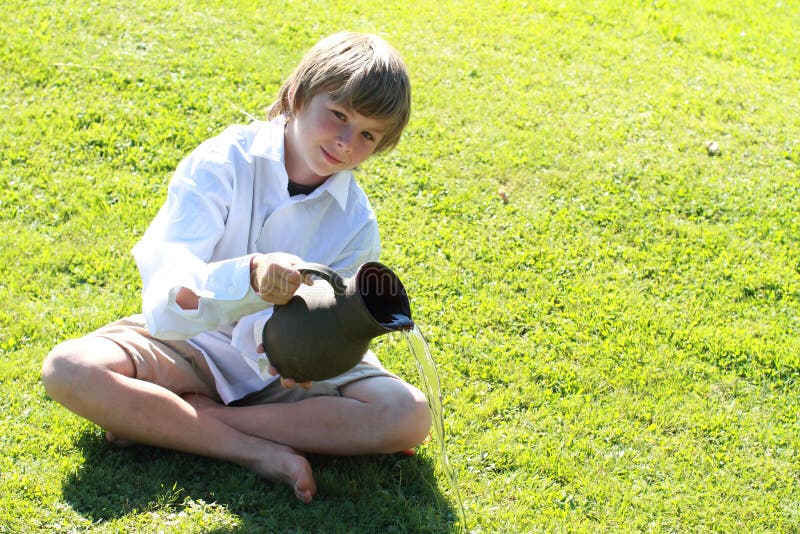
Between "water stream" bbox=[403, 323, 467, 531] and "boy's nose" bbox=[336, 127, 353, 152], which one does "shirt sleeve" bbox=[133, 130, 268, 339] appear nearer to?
A: "boy's nose" bbox=[336, 127, 353, 152]

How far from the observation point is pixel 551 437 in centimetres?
362

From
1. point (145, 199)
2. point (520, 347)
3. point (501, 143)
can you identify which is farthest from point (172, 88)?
point (520, 347)

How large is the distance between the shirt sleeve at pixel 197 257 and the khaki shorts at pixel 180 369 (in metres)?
0.29

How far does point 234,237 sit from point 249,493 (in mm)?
886

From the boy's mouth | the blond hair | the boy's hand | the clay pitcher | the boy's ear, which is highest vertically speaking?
the blond hair

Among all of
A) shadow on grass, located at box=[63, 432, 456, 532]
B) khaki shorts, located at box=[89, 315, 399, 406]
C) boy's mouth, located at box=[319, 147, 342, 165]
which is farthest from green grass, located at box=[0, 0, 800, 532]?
boy's mouth, located at box=[319, 147, 342, 165]

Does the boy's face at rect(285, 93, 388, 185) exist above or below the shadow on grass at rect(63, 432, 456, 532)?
above

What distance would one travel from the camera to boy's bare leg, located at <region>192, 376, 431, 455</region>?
3250mm

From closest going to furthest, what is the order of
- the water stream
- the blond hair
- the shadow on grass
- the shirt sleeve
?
the shirt sleeve → the shadow on grass → the blond hair → the water stream

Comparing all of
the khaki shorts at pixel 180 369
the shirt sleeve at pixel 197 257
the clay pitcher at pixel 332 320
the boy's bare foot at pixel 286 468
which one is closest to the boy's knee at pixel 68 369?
the khaki shorts at pixel 180 369

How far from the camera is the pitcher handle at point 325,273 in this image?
2627mm

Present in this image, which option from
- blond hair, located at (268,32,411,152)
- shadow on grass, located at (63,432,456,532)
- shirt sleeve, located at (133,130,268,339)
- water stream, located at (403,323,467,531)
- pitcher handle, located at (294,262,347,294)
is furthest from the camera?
water stream, located at (403,323,467,531)

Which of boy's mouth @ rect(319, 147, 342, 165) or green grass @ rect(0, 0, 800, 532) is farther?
green grass @ rect(0, 0, 800, 532)

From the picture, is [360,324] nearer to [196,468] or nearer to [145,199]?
[196,468]
